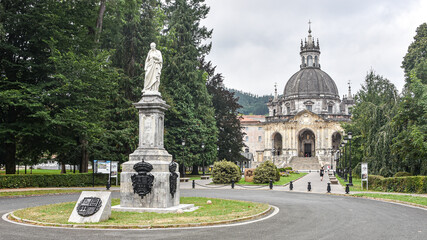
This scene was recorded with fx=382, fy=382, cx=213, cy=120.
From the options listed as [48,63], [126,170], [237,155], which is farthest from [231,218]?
[237,155]

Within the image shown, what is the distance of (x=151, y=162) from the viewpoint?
14.2m

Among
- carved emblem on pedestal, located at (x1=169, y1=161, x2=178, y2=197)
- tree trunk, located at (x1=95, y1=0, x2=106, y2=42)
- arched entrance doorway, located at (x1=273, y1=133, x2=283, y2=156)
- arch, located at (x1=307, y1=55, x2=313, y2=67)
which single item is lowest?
carved emblem on pedestal, located at (x1=169, y1=161, x2=178, y2=197)

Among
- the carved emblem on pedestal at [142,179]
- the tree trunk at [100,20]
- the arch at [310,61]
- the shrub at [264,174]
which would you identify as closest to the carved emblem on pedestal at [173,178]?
the carved emblem on pedestal at [142,179]

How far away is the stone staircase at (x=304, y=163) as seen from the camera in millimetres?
76812

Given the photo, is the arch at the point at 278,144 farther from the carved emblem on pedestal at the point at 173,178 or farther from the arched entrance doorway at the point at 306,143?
the carved emblem on pedestal at the point at 173,178

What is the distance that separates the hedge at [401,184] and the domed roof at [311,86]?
66.3 m

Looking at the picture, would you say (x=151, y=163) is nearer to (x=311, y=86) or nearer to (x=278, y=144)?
(x=278, y=144)

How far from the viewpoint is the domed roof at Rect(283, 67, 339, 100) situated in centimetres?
9125

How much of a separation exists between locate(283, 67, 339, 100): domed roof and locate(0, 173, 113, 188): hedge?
227 feet

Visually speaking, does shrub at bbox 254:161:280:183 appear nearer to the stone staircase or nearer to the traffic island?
the traffic island

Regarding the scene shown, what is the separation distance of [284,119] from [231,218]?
7869 cm

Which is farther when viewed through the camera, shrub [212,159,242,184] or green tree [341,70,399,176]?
shrub [212,159,242,184]

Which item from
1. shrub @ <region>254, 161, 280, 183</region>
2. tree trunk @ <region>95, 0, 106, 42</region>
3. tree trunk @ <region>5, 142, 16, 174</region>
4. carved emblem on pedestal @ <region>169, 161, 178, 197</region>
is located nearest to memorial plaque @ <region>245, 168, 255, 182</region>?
shrub @ <region>254, 161, 280, 183</region>

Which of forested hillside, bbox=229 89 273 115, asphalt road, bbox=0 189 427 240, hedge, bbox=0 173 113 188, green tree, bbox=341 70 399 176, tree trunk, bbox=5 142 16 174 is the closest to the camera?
asphalt road, bbox=0 189 427 240
